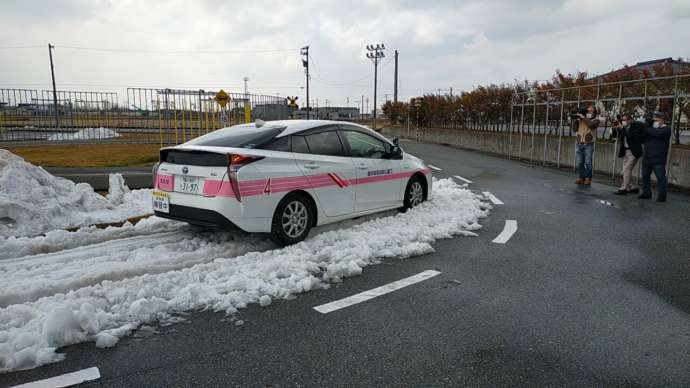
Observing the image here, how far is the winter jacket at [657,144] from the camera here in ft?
34.0

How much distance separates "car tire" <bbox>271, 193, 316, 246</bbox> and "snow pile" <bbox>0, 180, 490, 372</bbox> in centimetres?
17

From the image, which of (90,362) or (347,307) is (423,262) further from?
(90,362)

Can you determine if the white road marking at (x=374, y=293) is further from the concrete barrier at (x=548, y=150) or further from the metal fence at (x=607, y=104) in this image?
the metal fence at (x=607, y=104)

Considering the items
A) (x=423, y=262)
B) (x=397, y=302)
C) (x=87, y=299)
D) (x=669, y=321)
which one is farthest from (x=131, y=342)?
(x=669, y=321)

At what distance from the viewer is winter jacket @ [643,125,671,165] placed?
10359 mm

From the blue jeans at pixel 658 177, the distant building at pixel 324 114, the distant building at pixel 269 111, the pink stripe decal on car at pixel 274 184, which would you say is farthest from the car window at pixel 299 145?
the distant building at pixel 324 114

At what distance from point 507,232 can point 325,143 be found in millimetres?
2931

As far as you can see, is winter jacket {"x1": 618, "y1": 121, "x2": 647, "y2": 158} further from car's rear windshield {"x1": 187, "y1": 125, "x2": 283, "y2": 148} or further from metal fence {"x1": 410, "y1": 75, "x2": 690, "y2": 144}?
car's rear windshield {"x1": 187, "y1": 125, "x2": 283, "y2": 148}

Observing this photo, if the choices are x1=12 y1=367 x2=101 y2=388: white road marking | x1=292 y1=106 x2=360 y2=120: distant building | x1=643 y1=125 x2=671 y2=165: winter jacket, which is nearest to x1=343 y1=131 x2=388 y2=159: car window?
x1=12 y1=367 x2=101 y2=388: white road marking

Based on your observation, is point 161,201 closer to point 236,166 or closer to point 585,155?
point 236,166

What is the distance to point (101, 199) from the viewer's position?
8.16 meters

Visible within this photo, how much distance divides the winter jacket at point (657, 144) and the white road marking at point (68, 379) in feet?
35.7

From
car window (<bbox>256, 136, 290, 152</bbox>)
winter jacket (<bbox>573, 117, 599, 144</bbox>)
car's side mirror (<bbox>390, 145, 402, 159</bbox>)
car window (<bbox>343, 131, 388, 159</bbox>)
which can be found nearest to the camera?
car window (<bbox>256, 136, 290, 152</bbox>)

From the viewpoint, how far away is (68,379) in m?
3.09
